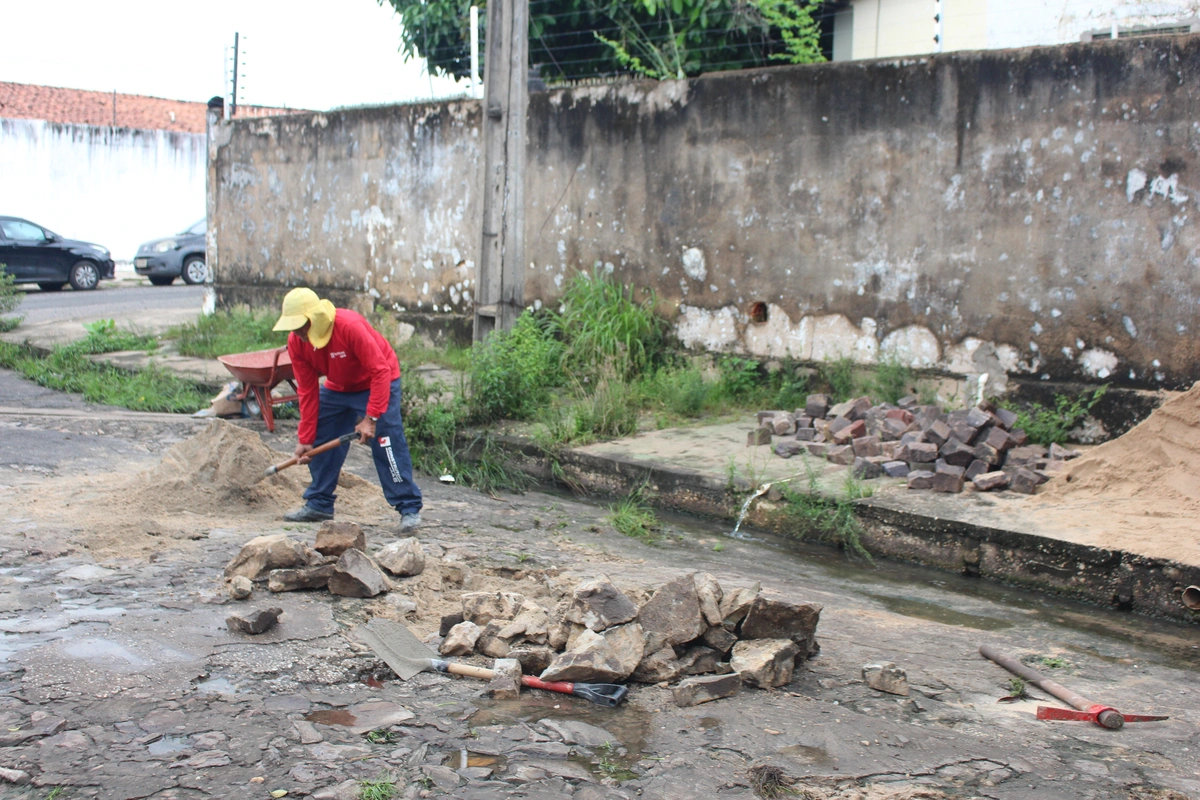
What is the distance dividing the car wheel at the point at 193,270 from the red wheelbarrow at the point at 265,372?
13.0m

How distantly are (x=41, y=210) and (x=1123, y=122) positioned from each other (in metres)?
24.1

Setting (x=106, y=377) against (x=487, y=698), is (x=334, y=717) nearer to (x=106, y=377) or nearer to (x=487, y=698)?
(x=487, y=698)

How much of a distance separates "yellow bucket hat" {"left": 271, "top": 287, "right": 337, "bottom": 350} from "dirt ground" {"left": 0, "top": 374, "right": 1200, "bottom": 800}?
1.05m

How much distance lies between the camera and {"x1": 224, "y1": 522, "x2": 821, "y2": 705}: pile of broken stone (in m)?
3.40

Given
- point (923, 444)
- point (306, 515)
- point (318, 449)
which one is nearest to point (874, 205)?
point (923, 444)

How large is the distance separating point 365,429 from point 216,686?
2098mm

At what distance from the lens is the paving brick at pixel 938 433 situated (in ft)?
19.9

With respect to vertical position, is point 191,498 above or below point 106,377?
below

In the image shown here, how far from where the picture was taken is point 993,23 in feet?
36.3

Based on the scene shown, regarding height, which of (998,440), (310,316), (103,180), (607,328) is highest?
(103,180)

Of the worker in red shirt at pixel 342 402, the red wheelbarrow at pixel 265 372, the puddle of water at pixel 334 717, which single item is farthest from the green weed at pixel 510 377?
the puddle of water at pixel 334 717

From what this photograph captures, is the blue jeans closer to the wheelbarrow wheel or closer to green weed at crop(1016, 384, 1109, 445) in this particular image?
the wheelbarrow wheel

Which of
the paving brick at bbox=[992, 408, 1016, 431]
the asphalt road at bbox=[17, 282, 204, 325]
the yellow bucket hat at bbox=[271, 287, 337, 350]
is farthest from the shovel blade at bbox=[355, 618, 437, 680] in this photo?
the asphalt road at bbox=[17, 282, 204, 325]

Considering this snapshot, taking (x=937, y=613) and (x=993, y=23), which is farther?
(x=993, y=23)
